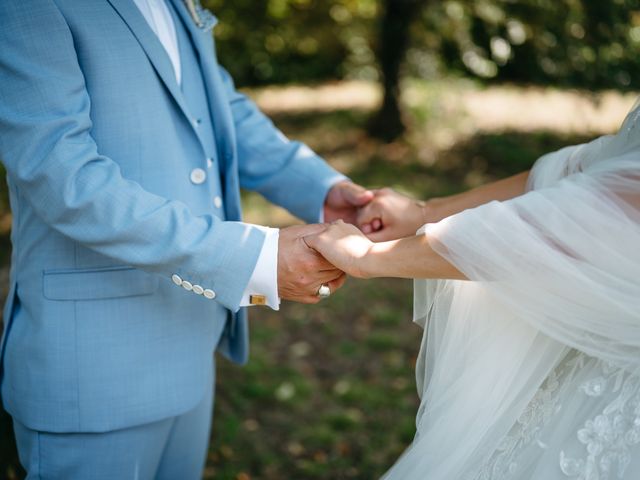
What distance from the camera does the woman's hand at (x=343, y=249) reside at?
2.07m

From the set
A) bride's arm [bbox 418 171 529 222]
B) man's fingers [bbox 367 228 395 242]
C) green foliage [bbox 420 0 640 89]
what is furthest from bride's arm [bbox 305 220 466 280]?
green foliage [bbox 420 0 640 89]

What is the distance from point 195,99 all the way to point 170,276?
0.57 m

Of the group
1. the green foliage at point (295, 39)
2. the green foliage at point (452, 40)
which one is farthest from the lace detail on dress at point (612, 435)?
the green foliage at point (295, 39)

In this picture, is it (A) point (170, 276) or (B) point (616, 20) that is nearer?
(A) point (170, 276)

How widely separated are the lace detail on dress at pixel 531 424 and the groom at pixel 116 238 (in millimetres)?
702

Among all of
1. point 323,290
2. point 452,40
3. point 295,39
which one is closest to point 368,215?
point 323,290

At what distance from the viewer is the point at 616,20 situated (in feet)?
14.3

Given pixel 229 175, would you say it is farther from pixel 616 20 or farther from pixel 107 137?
pixel 616 20

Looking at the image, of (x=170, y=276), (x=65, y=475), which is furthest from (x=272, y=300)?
(x=65, y=475)

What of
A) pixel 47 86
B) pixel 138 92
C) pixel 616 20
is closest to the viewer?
pixel 47 86

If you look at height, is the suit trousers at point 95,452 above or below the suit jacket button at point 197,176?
below

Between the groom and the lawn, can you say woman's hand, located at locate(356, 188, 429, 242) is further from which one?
the lawn

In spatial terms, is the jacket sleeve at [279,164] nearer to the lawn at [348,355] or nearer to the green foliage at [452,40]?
the lawn at [348,355]

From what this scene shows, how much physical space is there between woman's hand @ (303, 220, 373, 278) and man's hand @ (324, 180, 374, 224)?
0.47m
